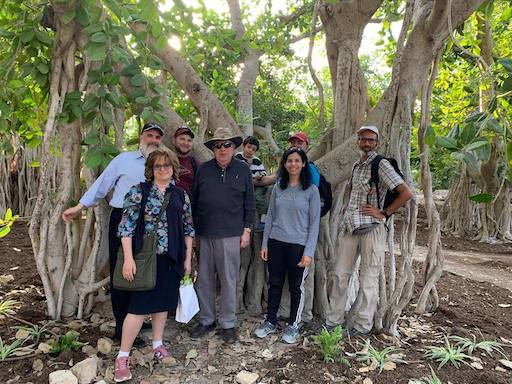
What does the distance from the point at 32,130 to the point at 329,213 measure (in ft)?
9.15

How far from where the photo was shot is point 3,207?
736 centimetres

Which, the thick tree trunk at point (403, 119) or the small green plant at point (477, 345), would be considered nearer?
the small green plant at point (477, 345)

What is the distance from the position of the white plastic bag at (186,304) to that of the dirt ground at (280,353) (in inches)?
13.4

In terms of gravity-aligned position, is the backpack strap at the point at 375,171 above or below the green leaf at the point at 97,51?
below

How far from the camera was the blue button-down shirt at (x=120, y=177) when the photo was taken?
2.92 metres

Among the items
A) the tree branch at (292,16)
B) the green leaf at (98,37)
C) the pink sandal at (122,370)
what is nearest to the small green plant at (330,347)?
the pink sandal at (122,370)

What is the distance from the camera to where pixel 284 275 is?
11.0ft

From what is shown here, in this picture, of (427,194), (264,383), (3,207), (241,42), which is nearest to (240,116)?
(241,42)

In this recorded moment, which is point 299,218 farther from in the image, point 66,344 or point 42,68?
point 42,68

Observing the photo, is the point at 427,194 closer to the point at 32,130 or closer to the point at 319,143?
the point at 319,143

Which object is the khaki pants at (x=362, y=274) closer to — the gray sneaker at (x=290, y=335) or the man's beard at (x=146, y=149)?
the gray sneaker at (x=290, y=335)

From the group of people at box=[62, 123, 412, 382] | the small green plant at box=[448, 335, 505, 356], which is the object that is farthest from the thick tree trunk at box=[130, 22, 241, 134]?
the small green plant at box=[448, 335, 505, 356]

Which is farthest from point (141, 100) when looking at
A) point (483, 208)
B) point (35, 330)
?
point (483, 208)

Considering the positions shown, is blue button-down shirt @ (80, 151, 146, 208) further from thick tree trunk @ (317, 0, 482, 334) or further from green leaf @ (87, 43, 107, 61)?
thick tree trunk @ (317, 0, 482, 334)
